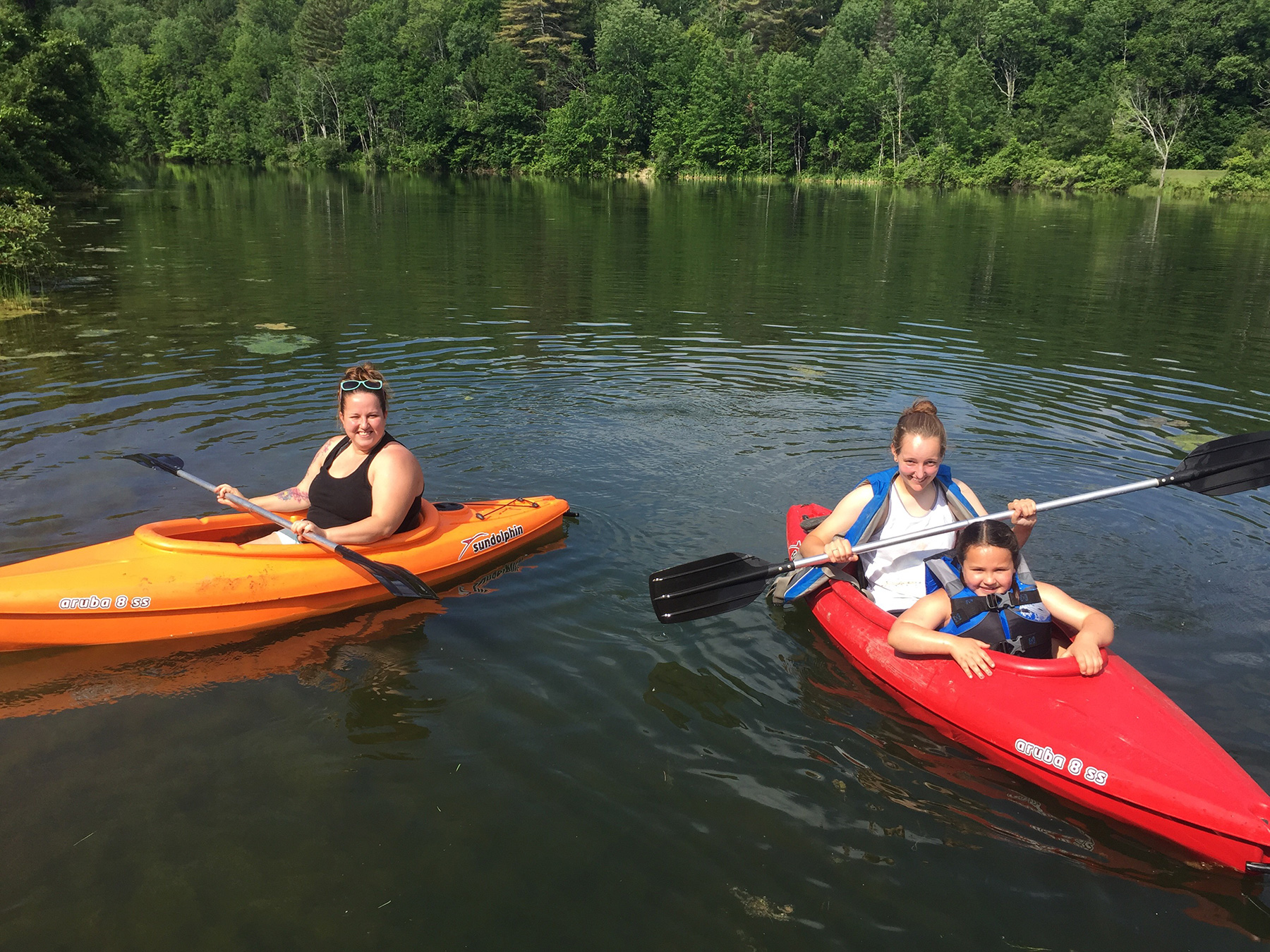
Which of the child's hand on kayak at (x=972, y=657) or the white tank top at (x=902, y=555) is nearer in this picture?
the child's hand on kayak at (x=972, y=657)

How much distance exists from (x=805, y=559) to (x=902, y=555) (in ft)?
1.90

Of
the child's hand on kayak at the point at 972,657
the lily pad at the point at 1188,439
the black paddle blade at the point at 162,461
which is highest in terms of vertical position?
the black paddle blade at the point at 162,461

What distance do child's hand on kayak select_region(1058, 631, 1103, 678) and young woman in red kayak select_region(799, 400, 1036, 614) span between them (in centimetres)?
84

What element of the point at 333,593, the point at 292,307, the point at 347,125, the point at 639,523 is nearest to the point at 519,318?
the point at 292,307

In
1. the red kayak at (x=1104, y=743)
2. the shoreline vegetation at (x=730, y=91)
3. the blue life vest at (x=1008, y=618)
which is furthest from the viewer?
the shoreline vegetation at (x=730, y=91)

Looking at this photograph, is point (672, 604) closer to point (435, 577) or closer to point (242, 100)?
point (435, 577)

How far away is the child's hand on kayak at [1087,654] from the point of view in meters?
3.88

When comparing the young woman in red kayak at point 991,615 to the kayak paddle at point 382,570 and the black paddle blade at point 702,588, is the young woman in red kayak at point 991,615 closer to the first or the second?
the black paddle blade at point 702,588

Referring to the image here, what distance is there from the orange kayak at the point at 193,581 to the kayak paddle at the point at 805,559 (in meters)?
1.57

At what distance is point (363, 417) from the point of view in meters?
4.96

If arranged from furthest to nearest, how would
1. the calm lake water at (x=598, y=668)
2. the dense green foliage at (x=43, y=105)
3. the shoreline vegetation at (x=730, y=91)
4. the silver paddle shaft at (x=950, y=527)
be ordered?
the shoreline vegetation at (x=730, y=91), the dense green foliage at (x=43, y=105), the silver paddle shaft at (x=950, y=527), the calm lake water at (x=598, y=668)

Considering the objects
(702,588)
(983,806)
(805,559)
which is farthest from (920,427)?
(983,806)

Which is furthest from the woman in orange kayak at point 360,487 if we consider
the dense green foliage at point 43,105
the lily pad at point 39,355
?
the dense green foliage at point 43,105

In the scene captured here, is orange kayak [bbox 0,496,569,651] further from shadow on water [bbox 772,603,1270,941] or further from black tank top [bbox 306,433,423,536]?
shadow on water [bbox 772,603,1270,941]
